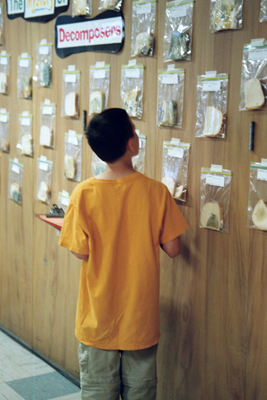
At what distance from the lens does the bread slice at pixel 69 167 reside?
2.76 metres

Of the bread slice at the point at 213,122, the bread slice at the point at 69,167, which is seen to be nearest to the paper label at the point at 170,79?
the bread slice at the point at 213,122

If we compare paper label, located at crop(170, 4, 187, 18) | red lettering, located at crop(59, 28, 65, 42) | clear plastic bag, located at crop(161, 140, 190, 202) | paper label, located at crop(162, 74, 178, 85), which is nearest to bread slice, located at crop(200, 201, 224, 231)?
clear plastic bag, located at crop(161, 140, 190, 202)

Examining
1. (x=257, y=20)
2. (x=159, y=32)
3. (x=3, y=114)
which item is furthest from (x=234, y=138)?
(x=3, y=114)

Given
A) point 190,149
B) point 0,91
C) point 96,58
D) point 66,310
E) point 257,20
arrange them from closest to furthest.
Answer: point 257,20 < point 190,149 < point 96,58 < point 66,310 < point 0,91

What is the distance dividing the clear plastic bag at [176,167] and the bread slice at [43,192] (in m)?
1.00

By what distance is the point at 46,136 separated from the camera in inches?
116

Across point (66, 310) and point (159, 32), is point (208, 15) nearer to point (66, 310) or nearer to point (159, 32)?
point (159, 32)

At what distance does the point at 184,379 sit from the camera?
2.23 metres

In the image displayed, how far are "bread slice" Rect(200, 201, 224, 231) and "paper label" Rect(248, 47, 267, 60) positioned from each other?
0.59m

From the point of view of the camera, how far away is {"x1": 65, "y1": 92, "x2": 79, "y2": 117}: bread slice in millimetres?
2695

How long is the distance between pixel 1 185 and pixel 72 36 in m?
1.29

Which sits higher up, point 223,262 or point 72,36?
point 72,36

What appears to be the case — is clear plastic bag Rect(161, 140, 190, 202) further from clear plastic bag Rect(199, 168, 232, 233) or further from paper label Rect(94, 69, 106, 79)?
paper label Rect(94, 69, 106, 79)

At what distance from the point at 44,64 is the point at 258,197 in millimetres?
1657
